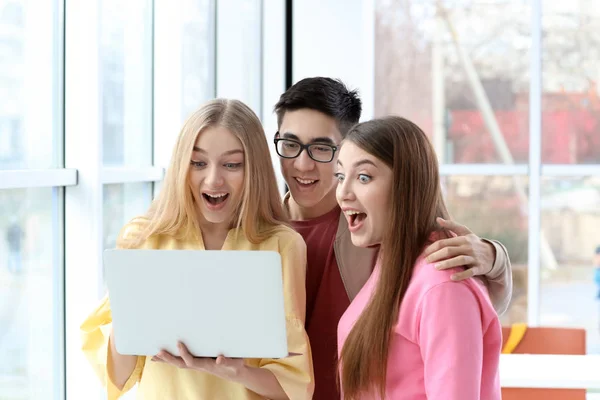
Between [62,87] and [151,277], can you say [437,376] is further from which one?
[62,87]

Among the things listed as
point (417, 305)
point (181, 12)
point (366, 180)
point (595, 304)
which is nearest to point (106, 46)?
point (181, 12)

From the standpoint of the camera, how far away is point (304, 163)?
2.05m

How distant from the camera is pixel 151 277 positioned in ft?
4.83

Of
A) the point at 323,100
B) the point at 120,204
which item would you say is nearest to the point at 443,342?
the point at 323,100

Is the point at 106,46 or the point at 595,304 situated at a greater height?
the point at 106,46

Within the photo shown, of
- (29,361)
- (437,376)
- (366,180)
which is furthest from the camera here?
(29,361)

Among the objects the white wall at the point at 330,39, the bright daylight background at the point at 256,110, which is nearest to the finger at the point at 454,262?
the bright daylight background at the point at 256,110

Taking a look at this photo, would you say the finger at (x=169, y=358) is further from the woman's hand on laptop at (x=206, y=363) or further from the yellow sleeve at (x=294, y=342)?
the yellow sleeve at (x=294, y=342)

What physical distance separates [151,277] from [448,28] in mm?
5065

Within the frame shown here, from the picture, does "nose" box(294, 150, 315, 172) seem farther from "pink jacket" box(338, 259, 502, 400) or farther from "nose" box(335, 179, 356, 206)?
"pink jacket" box(338, 259, 502, 400)

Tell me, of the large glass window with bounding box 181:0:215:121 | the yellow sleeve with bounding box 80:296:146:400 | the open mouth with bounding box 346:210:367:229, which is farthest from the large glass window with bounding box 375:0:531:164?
the yellow sleeve with bounding box 80:296:146:400

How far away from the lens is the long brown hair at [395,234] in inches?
60.7

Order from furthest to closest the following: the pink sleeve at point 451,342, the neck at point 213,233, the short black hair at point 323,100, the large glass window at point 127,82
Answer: the large glass window at point 127,82 → the short black hair at point 323,100 → the neck at point 213,233 → the pink sleeve at point 451,342

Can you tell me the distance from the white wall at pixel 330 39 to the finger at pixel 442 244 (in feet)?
11.8
